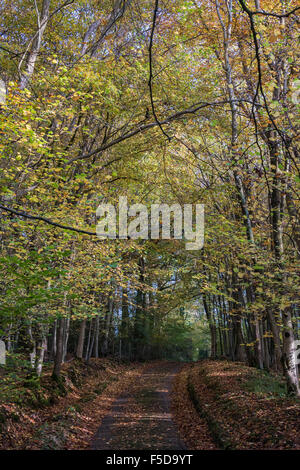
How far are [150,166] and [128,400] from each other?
9.73 m

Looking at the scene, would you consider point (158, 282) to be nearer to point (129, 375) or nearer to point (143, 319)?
point (143, 319)

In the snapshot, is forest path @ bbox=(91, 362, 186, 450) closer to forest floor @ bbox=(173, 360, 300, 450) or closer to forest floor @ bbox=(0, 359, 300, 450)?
forest floor @ bbox=(0, 359, 300, 450)

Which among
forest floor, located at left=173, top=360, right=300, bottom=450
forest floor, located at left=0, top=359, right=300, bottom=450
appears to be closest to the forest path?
forest floor, located at left=0, top=359, right=300, bottom=450

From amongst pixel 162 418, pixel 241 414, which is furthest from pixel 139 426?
pixel 241 414

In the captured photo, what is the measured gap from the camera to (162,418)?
842 centimetres

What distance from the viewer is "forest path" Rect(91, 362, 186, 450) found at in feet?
20.6

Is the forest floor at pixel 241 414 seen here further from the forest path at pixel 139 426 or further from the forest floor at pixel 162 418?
the forest path at pixel 139 426

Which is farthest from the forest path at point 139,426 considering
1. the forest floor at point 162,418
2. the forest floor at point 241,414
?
the forest floor at point 241,414

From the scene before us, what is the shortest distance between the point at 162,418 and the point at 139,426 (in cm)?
104

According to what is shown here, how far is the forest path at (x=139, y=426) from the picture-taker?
628cm

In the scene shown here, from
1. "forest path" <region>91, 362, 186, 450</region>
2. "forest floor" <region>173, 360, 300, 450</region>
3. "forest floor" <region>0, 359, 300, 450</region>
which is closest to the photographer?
"forest floor" <region>173, 360, 300, 450</region>
